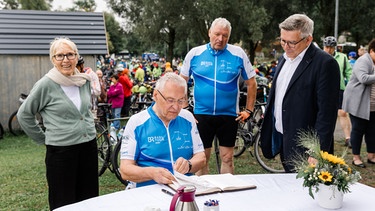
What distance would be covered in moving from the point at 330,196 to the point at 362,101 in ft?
13.6

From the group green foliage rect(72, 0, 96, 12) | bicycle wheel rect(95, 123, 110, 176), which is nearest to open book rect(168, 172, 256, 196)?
bicycle wheel rect(95, 123, 110, 176)

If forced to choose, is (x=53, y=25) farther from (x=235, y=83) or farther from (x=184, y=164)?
(x=184, y=164)

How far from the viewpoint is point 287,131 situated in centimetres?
324

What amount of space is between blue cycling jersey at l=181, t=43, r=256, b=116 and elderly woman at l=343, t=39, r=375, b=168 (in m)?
2.26

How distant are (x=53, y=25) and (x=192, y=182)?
970 centimetres

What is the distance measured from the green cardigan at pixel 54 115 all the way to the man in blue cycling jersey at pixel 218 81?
4.58ft

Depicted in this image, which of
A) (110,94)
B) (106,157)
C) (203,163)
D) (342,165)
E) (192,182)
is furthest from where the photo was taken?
(110,94)

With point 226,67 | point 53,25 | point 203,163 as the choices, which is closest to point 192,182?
point 203,163

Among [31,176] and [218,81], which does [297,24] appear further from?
[31,176]

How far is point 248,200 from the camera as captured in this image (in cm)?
220

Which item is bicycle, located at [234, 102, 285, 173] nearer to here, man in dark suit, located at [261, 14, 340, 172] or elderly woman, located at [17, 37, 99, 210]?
man in dark suit, located at [261, 14, 340, 172]

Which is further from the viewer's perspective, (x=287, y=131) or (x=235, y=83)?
(x=235, y=83)

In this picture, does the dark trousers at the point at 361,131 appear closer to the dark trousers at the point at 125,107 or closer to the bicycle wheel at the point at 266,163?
the bicycle wheel at the point at 266,163

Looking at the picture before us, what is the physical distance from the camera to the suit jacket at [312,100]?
2.98 metres
